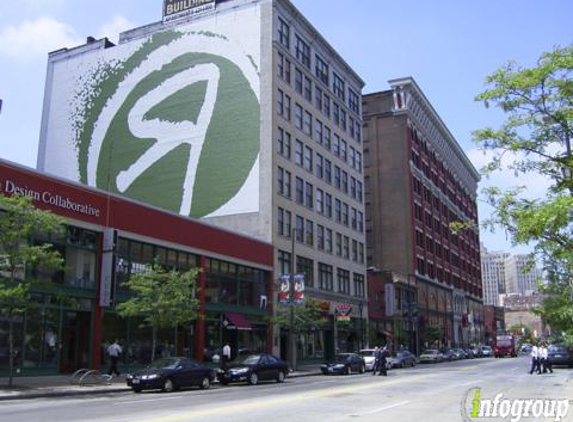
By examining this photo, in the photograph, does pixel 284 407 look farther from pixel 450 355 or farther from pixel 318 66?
pixel 450 355

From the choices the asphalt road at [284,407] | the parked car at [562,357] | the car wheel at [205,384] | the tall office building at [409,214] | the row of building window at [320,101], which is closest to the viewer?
the asphalt road at [284,407]

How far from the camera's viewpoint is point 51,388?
24.4 meters

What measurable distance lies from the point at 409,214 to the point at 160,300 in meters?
58.7

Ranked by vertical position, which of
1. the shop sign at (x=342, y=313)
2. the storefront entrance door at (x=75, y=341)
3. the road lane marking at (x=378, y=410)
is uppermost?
the shop sign at (x=342, y=313)

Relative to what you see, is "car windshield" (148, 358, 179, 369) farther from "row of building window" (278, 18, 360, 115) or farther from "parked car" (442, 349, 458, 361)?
"parked car" (442, 349, 458, 361)

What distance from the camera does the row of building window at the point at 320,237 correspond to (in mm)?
51594

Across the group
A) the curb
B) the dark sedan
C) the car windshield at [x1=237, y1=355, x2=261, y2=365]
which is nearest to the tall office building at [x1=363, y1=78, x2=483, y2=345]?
the car windshield at [x1=237, y1=355, x2=261, y2=365]

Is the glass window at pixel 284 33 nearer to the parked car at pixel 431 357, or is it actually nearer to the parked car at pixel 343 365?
the parked car at pixel 343 365

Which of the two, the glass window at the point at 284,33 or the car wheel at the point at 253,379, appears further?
the glass window at the point at 284,33

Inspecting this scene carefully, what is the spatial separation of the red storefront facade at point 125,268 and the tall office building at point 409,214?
1144 inches

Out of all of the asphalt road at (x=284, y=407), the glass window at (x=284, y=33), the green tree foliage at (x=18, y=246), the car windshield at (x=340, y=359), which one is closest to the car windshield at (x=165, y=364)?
the asphalt road at (x=284, y=407)

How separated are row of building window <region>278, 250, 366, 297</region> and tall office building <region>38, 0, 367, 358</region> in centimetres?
15

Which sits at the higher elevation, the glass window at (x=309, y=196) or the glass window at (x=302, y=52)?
the glass window at (x=302, y=52)

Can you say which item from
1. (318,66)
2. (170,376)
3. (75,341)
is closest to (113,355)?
(75,341)
